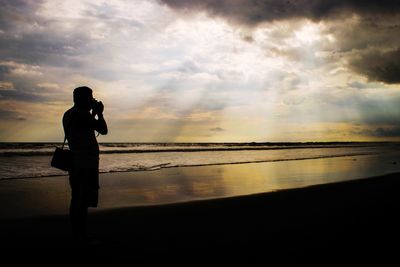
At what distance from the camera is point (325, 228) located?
19.3 ft

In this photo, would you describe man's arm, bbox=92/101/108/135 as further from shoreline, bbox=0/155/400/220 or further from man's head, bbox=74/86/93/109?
shoreline, bbox=0/155/400/220

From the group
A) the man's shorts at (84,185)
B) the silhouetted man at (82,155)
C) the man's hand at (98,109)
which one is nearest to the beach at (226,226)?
the silhouetted man at (82,155)

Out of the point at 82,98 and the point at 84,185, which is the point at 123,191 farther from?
the point at 82,98

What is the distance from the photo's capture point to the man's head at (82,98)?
5090mm

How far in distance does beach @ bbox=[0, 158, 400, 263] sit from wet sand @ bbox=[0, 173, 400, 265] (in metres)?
0.01

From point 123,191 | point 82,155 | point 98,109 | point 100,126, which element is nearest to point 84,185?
point 82,155

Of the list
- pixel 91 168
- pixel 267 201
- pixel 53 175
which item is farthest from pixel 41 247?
pixel 53 175

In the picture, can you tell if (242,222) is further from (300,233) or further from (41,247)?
(41,247)

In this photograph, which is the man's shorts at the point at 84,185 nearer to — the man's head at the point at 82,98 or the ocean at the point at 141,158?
the man's head at the point at 82,98

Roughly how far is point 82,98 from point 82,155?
2.64ft

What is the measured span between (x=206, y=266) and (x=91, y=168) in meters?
2.01

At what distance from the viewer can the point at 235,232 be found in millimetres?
5777

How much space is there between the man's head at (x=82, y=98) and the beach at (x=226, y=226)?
1.89m

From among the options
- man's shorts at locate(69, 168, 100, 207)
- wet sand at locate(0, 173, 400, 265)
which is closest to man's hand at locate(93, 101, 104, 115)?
man's shorts at locate(69, 168, 100, 207)
